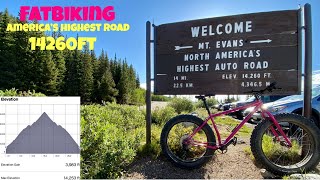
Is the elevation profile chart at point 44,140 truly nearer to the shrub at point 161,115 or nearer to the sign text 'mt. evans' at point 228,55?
the sign text 'mt. evans' at point 228,55

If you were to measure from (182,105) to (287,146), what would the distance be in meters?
11.4

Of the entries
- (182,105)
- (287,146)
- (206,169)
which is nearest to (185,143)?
(206,169)

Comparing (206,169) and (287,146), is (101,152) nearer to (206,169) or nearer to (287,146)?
(206,169)

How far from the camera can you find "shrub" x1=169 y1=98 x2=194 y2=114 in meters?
15.9

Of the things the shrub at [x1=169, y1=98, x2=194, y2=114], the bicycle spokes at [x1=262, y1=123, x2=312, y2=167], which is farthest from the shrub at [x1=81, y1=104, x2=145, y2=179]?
the shrub at [x1=169, y1=98, x2=194, y2=114]

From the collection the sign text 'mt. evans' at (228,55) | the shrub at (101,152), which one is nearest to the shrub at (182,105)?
the sign text 'mt. evans' at (228,55)

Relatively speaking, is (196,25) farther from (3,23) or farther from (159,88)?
(3,23)

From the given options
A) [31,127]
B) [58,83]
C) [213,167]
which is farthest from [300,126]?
[58,83]

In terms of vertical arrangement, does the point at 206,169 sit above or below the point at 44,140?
below

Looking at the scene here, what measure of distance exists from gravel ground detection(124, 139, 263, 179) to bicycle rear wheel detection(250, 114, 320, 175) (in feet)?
0.95

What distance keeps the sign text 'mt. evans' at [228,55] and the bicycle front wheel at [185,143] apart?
65 centimetres

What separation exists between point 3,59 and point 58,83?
23.0 feet

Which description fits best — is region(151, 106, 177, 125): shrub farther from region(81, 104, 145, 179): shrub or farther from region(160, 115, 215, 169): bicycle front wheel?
region(81, 104, 145, 179): shrub

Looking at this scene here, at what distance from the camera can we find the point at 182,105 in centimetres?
1609
